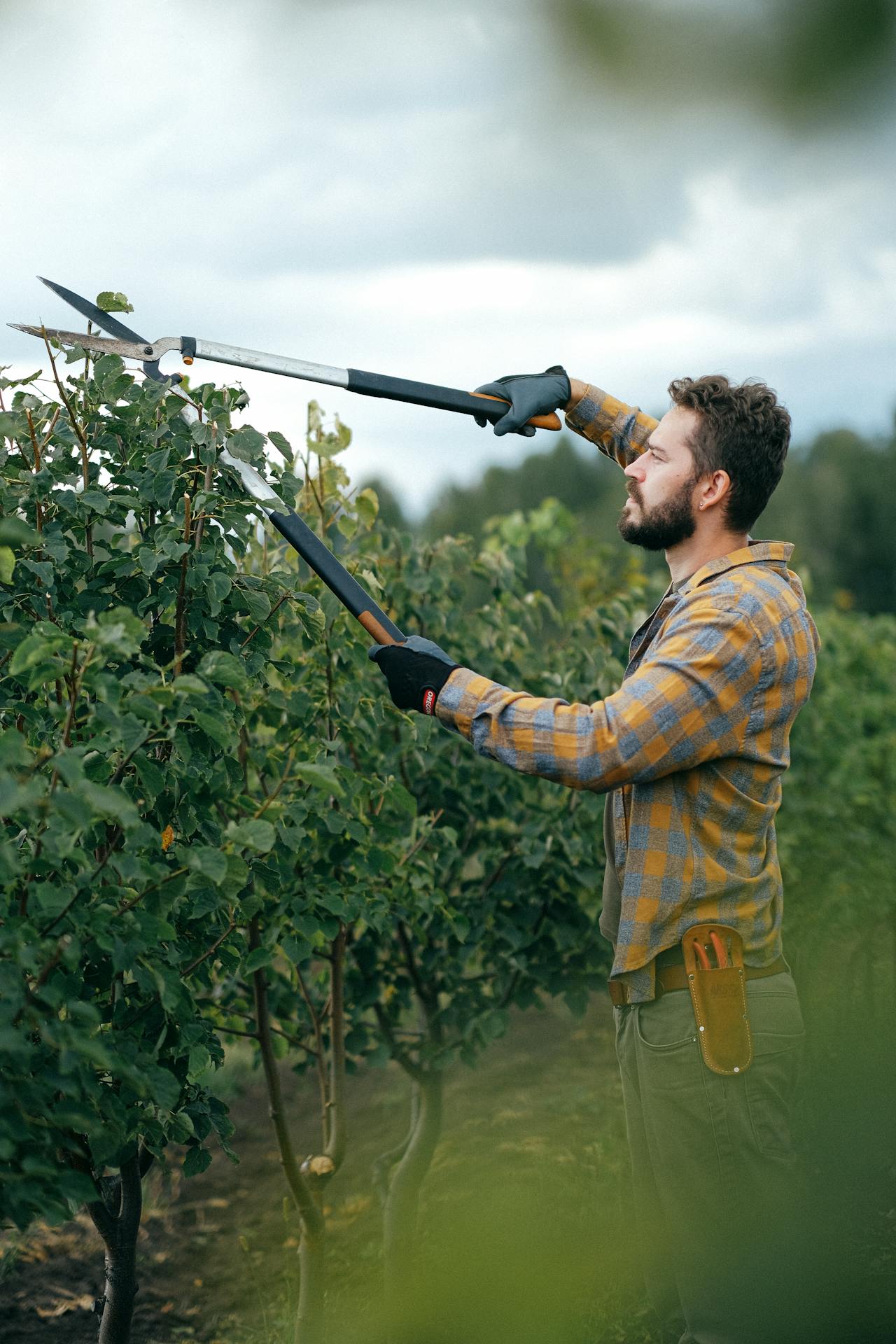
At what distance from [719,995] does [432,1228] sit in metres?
1.88

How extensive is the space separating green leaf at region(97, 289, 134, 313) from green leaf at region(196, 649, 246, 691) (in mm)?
834

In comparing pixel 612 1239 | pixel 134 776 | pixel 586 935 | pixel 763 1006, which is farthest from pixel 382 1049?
pixel 134 776

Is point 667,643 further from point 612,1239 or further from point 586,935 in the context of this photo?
point 586,935

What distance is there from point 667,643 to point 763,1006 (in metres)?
0.73

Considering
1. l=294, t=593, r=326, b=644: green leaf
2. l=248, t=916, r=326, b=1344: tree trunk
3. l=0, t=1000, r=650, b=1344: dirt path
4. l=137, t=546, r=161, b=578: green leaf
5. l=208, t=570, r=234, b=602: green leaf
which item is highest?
l=137, t=546, r=161, b=578: green leaf

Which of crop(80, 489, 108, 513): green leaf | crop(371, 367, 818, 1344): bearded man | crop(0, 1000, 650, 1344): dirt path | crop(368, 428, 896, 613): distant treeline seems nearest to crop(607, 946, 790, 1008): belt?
crop(371, 367, 818, 1344): bearded man

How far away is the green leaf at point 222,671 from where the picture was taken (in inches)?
73.0

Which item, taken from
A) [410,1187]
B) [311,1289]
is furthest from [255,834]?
[410,1187]

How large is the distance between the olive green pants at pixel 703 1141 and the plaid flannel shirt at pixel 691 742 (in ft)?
0.30

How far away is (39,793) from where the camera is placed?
156 centimetres

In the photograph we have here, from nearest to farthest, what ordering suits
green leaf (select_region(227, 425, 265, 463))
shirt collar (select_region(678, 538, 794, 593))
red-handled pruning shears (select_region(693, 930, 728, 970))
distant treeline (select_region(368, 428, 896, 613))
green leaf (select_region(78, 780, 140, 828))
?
green leaf (select_region(78, 780, 140, 828)) → green leaf (select_region(227, 425, 265, 463)) → red-handled pruning shears (select_region(693, 930, 728, 970)) → shirt collar (select_region(678, 538, 794, 593)) → distant treeline (select_region(368, 428, 896, 613))

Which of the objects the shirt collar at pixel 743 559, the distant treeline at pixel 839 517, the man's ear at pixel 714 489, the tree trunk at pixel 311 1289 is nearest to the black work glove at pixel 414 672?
the shirt collar at pixel 743 559

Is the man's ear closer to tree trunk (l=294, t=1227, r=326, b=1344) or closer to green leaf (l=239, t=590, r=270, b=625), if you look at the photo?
green leaf (l=239, t=590, r=270, b=625)

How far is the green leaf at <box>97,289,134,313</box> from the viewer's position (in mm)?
2320
